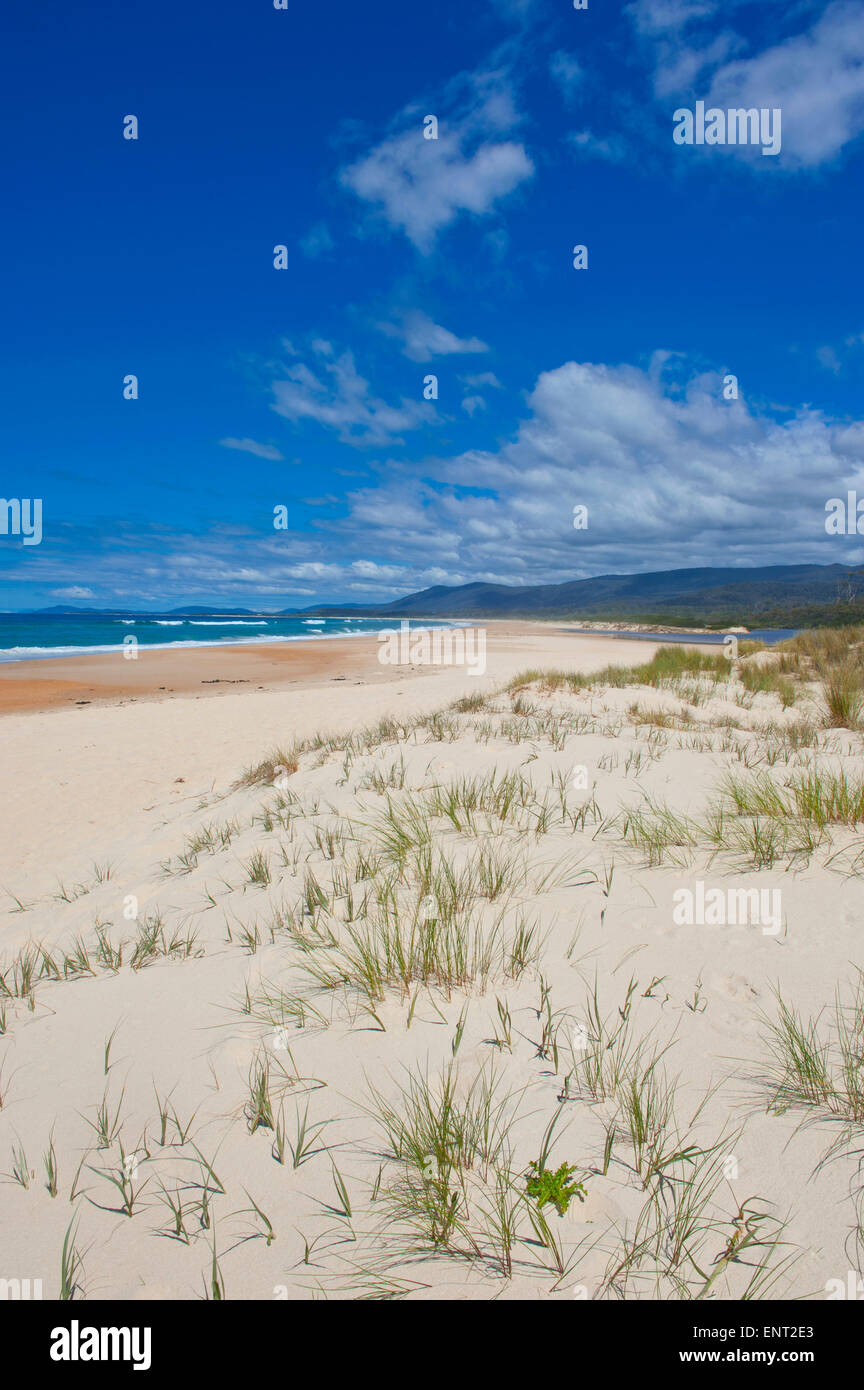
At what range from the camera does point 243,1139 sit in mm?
2070

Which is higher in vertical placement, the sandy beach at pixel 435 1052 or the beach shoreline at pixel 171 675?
the beach shoreline at pixel 171 675

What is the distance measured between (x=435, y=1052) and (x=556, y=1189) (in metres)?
0.74

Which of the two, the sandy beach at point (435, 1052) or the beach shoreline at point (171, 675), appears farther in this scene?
the beach shoreline at point (171, 675)

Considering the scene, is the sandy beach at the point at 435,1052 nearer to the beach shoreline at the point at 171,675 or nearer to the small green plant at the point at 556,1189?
the small green plant at the point at 556,1189

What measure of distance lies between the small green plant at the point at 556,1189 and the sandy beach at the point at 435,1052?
0.03 metres

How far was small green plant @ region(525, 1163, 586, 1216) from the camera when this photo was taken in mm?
1701

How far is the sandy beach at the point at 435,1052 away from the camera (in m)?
1.66

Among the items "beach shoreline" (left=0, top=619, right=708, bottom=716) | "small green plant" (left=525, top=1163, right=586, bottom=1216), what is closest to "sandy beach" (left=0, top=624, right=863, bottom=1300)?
"small green plant" (left=525, top=1163, right=586, bottom=1216)

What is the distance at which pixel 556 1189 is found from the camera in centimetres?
172

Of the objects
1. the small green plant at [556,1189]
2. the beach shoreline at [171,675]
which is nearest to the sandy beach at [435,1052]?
the small green plant at [556,1189]

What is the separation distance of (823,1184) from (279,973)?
235 cm
